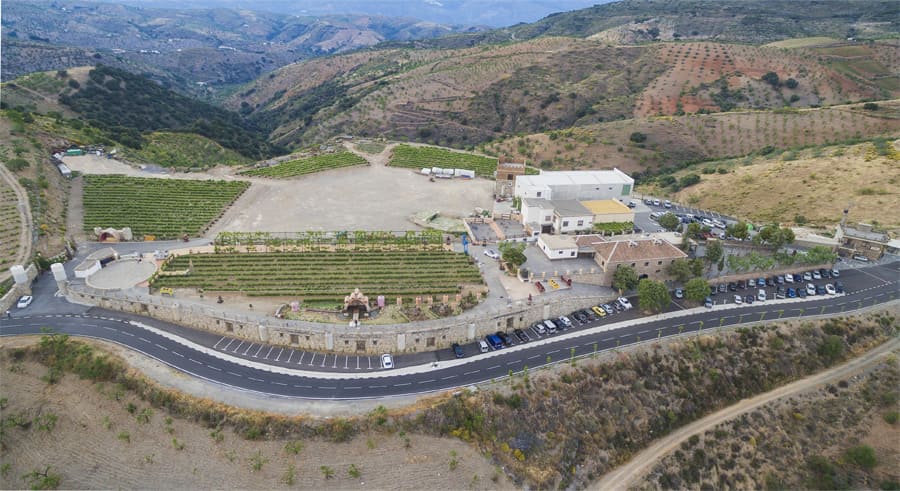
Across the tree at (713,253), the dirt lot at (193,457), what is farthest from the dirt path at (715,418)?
the tree at (713,253)

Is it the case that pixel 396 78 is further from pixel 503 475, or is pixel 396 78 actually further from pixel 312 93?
pixel 503 475

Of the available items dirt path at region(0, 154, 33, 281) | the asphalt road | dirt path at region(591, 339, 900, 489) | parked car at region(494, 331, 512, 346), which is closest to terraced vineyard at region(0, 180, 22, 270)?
dirt path at region(0, 154, 33, 281)

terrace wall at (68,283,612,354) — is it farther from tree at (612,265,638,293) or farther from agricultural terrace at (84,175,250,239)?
agricultural terrace at (84,175,250,239)

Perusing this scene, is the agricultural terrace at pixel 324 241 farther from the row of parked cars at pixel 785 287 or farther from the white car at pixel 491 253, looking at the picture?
the row of parked cars at pixel 785 287

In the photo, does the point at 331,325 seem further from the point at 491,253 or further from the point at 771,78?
the point at 771,78

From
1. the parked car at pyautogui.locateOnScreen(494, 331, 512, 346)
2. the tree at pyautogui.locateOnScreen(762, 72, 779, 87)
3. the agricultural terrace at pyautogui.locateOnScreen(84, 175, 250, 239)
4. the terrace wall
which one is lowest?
the parked car at pyautogui.locateOnScreen(494, 331, 512, 346)

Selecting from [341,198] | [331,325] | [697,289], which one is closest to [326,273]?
[331,325]
